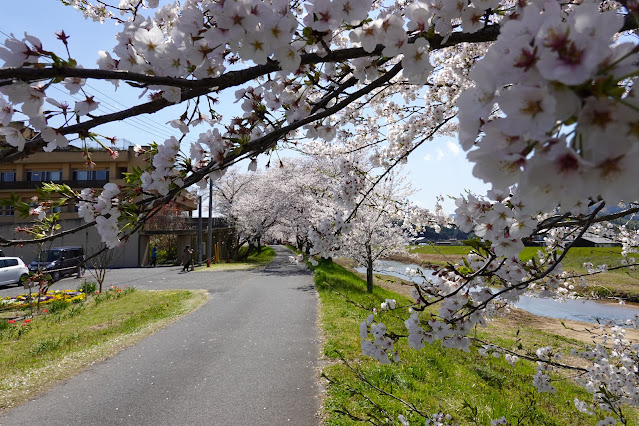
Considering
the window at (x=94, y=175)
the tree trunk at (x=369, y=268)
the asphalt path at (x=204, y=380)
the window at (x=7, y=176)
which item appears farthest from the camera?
the window at (x=7, y=176)

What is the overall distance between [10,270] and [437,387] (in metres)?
15.7

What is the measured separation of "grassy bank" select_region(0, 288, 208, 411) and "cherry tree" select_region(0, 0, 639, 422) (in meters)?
4.84

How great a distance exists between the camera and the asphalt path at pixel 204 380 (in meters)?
4.18

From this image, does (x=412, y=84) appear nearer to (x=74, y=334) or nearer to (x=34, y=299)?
(x=74, y=334)

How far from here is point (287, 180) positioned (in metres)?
26.4

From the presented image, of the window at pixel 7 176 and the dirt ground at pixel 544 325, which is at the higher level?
the window at pixel 7 176

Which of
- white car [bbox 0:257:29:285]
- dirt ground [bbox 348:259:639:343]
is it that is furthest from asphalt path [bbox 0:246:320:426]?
white car [bbox 0:257:29:285]

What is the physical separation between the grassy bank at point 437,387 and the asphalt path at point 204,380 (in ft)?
1.40

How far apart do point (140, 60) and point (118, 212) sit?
0.61 meters

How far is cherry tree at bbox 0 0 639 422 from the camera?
0.48 meters

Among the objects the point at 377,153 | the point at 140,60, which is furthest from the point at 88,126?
the point at 377,153

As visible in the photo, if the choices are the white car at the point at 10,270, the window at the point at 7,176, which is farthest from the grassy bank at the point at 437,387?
the window at the point at 7,176

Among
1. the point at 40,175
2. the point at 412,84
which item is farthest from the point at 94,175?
the point at 412,84

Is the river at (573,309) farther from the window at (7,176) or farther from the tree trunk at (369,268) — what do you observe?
the window at (7,176)
